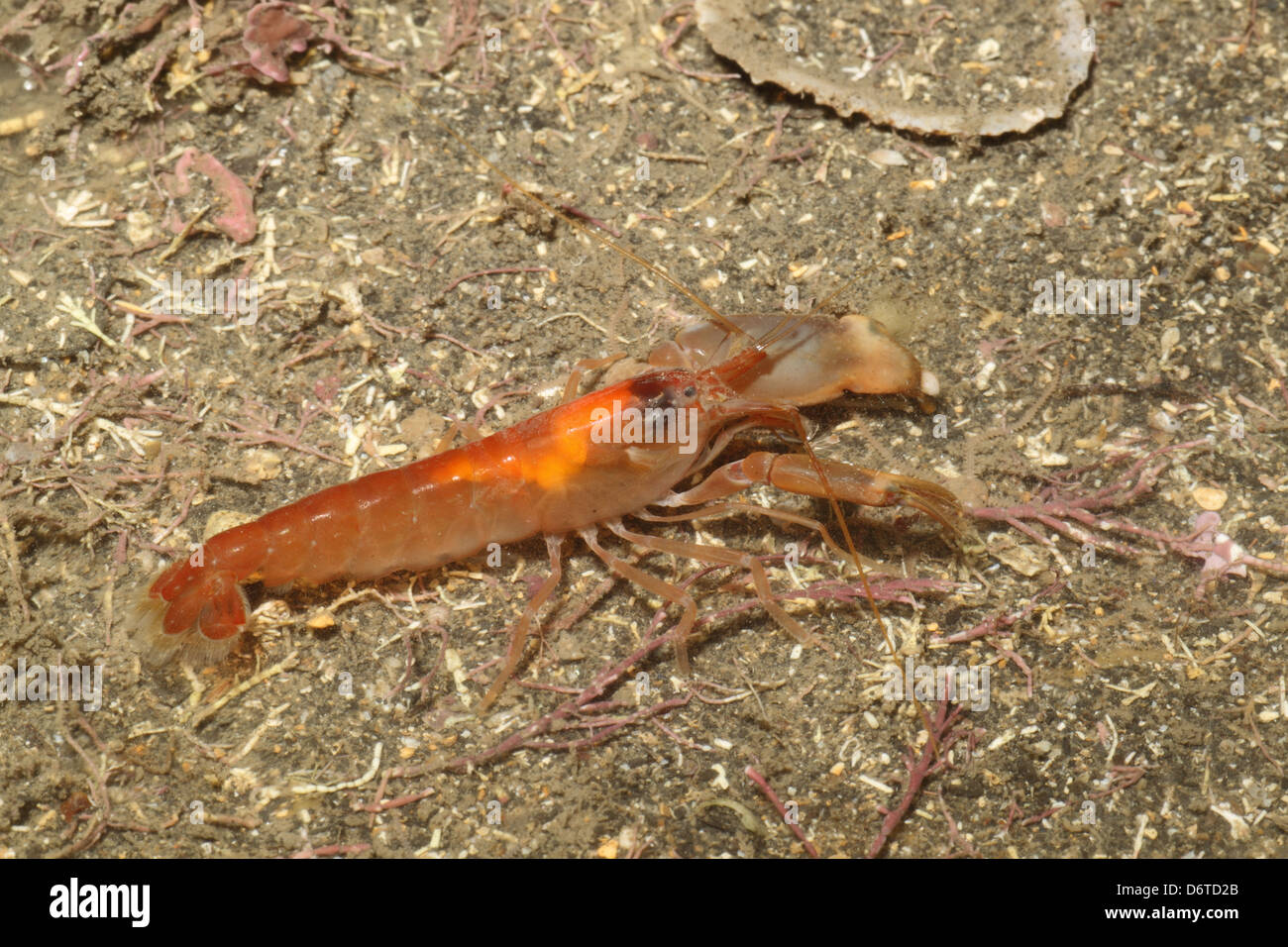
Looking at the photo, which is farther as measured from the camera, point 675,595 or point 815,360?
point 815,360

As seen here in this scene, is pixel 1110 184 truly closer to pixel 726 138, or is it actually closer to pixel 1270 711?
pixel 726 138

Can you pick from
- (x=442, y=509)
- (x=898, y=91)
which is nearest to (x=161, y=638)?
(x=442, y=509)

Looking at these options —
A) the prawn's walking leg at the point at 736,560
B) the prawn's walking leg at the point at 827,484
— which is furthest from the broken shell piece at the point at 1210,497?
the prawn's walking leg at the point at 736,560

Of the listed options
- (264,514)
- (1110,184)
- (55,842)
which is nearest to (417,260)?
(264,514)

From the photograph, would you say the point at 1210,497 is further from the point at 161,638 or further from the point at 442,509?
the point at 161,638

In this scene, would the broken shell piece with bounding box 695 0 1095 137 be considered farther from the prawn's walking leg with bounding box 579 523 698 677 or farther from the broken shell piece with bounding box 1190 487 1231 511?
the prawn's walking leg with bounding box 579 523 698 677

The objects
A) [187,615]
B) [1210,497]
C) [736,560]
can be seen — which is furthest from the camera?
[1210,497]

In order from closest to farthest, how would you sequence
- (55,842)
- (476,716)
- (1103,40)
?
(55,842), (476,716), (1103,40)
